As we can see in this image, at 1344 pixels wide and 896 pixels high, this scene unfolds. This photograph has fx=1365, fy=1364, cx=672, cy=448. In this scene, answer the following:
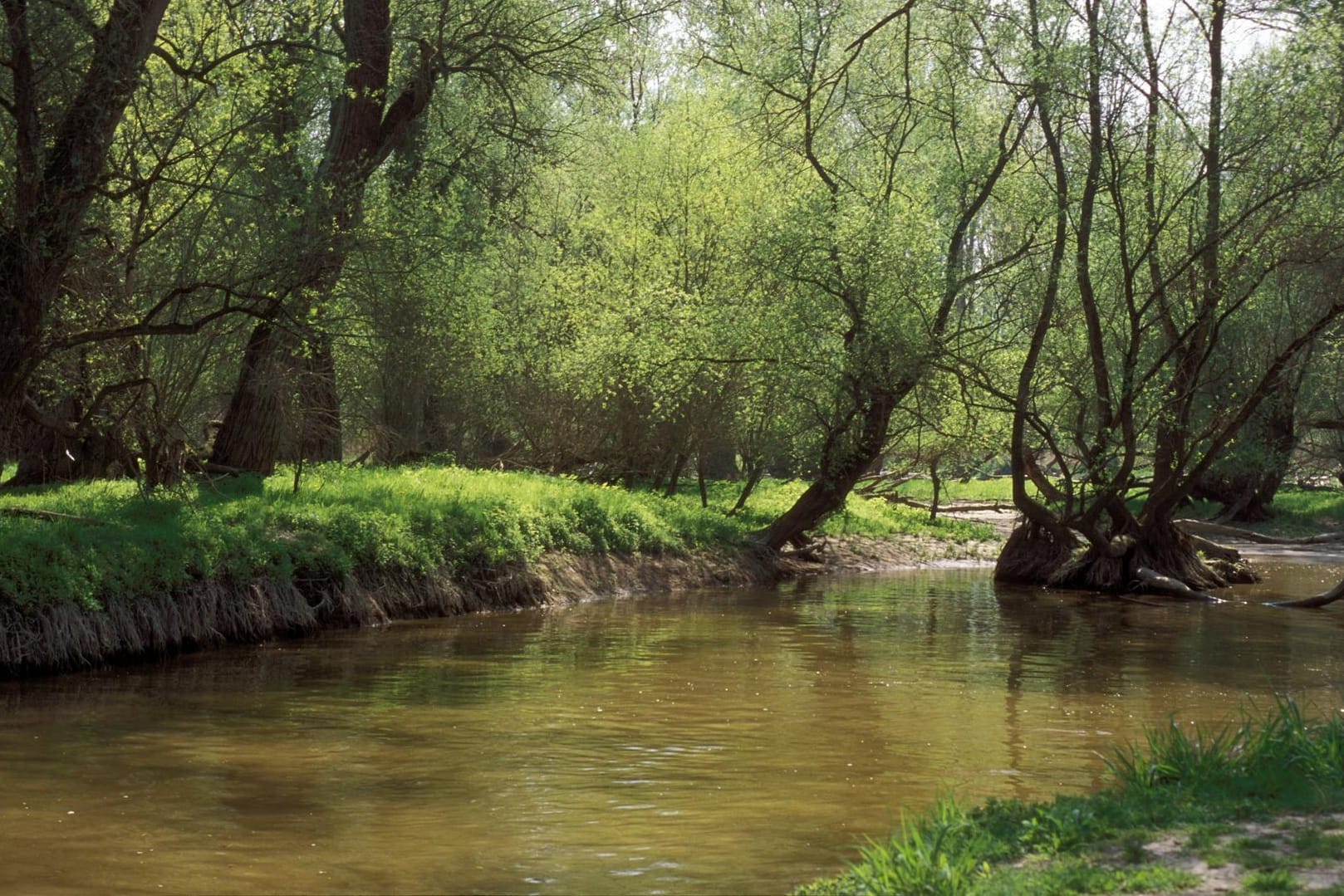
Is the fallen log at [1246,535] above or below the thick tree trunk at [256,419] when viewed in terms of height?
below

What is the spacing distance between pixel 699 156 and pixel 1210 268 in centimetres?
1146

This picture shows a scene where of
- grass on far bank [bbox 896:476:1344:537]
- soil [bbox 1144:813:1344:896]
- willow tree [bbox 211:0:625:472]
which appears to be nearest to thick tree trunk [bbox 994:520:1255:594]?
grass on far bank [bbox 896:476:1344:537]

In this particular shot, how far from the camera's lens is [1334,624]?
2022cm

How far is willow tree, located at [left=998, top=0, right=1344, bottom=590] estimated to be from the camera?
815 inches

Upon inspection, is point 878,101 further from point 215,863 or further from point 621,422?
point 215,863

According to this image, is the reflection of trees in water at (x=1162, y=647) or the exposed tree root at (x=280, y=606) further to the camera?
the reflection of trees in water at (x=1162, y=647)

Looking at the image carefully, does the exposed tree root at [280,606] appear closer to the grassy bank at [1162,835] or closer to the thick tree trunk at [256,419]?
the thick tree trunk at [256,419]

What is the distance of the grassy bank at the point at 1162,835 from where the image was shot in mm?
6047

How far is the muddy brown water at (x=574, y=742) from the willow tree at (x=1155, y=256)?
4.79m

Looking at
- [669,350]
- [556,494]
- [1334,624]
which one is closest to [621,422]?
[669,350]

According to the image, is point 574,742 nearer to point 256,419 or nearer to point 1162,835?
point 1162,835

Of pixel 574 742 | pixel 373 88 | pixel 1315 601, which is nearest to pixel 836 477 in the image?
pixel 1315 601

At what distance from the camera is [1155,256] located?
23.1m

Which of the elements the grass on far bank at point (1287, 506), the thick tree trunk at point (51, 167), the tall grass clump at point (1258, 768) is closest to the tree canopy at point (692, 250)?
the thick tree trunk at point (51, 167)
